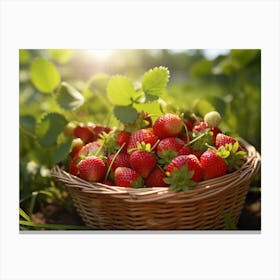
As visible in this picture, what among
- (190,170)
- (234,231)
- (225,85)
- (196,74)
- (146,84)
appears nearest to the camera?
(190,170)

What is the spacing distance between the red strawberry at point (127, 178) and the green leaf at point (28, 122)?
0.52 metres

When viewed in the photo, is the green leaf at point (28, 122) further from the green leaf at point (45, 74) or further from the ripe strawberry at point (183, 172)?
the ripe strawberry at point (183, 172)

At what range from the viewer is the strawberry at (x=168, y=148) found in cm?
111

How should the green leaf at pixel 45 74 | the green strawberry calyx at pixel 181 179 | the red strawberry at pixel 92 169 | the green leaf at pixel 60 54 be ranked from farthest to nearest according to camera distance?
the green leaf at pixel 60 54 → the green leaf at pixel 45 74 → the red strawberry at pixel 92 169 → the green strawberry calyx at pixel 181 179

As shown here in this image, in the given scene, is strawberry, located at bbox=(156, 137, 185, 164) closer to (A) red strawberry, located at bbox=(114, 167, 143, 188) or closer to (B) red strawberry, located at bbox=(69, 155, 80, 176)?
(A) red strawberry, located at bbox=(114, 167, 143, 188)

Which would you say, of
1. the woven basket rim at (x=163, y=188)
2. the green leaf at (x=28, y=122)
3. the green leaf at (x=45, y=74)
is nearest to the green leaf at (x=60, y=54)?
the green leaf at (x=45, y=74)

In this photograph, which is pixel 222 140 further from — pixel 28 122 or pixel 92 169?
pixel 28 122

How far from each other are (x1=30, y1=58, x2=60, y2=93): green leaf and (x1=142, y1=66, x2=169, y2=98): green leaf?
0.35m
